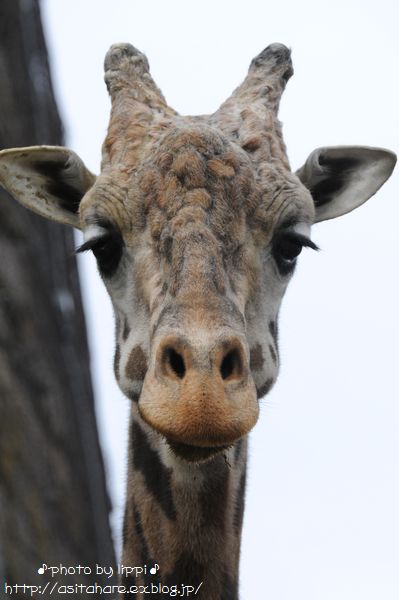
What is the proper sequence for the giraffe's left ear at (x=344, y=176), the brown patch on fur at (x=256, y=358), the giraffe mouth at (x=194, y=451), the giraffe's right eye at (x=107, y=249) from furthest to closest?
the giraffe's left ear at (x=344, y=176) → the giraffe's right eye at (x=107, y=249) → the brown patch on fur at (x=256, y=358) → the giraffe mouth at (x=194, y=451)

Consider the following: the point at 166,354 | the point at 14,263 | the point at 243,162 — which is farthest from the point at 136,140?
the point at 14,263

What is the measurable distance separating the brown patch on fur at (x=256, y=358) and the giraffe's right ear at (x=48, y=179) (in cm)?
195

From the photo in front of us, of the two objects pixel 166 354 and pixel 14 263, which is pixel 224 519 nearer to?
pixel 166 354

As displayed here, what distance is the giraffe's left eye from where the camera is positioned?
8.65 meters

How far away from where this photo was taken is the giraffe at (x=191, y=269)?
7.39 m

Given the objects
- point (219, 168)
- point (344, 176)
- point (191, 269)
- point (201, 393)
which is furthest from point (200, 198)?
point (344, 176)

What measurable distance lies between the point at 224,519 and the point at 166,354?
1.66m

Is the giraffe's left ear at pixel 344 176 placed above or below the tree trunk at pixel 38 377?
above

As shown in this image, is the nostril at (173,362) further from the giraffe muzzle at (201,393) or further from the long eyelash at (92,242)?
the long eyelash at (92,242)

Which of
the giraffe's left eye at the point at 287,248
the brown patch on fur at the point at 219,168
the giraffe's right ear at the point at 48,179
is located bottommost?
the giraffe's left eye at the point at 287,248

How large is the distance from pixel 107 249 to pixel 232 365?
1630 mm

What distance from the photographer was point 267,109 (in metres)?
9.57

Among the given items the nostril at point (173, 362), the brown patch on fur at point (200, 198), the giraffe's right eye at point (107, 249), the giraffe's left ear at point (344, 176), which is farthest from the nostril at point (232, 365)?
the giraffe's left ear at point (344, 176)

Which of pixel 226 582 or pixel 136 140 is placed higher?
pixel 136 140
